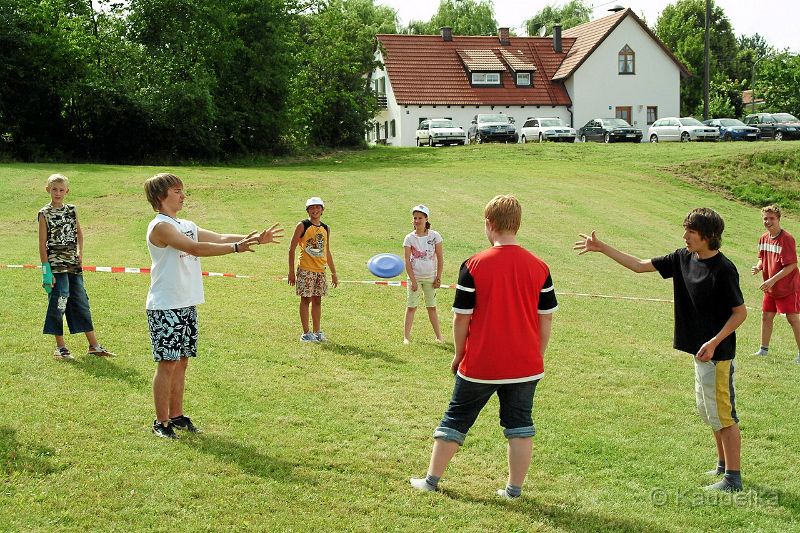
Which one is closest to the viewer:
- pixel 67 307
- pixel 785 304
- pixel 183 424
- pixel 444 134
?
pixel 183 424

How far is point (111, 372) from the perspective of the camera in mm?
8055

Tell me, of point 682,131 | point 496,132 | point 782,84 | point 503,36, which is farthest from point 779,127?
point 503,36

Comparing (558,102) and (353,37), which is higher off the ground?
(353,37)

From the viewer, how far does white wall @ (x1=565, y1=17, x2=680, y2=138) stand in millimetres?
58250

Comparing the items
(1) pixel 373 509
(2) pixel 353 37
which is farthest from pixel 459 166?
(1) pixel 373 509

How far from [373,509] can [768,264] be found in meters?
7.14

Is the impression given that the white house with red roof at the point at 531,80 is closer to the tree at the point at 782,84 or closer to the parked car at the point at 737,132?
the tree at the point at 782,84

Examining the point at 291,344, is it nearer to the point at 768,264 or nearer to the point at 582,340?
the point at 582,340

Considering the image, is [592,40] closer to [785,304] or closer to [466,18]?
[466,18]

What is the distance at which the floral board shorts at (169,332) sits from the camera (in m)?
6.14

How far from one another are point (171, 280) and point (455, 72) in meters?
54.8

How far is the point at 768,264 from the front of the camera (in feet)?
34.0

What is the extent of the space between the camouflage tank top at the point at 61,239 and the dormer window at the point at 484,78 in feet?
171

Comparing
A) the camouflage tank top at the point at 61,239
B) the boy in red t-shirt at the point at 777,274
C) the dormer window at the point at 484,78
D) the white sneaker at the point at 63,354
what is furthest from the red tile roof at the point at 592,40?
the white sneaker at the point at 63,354
